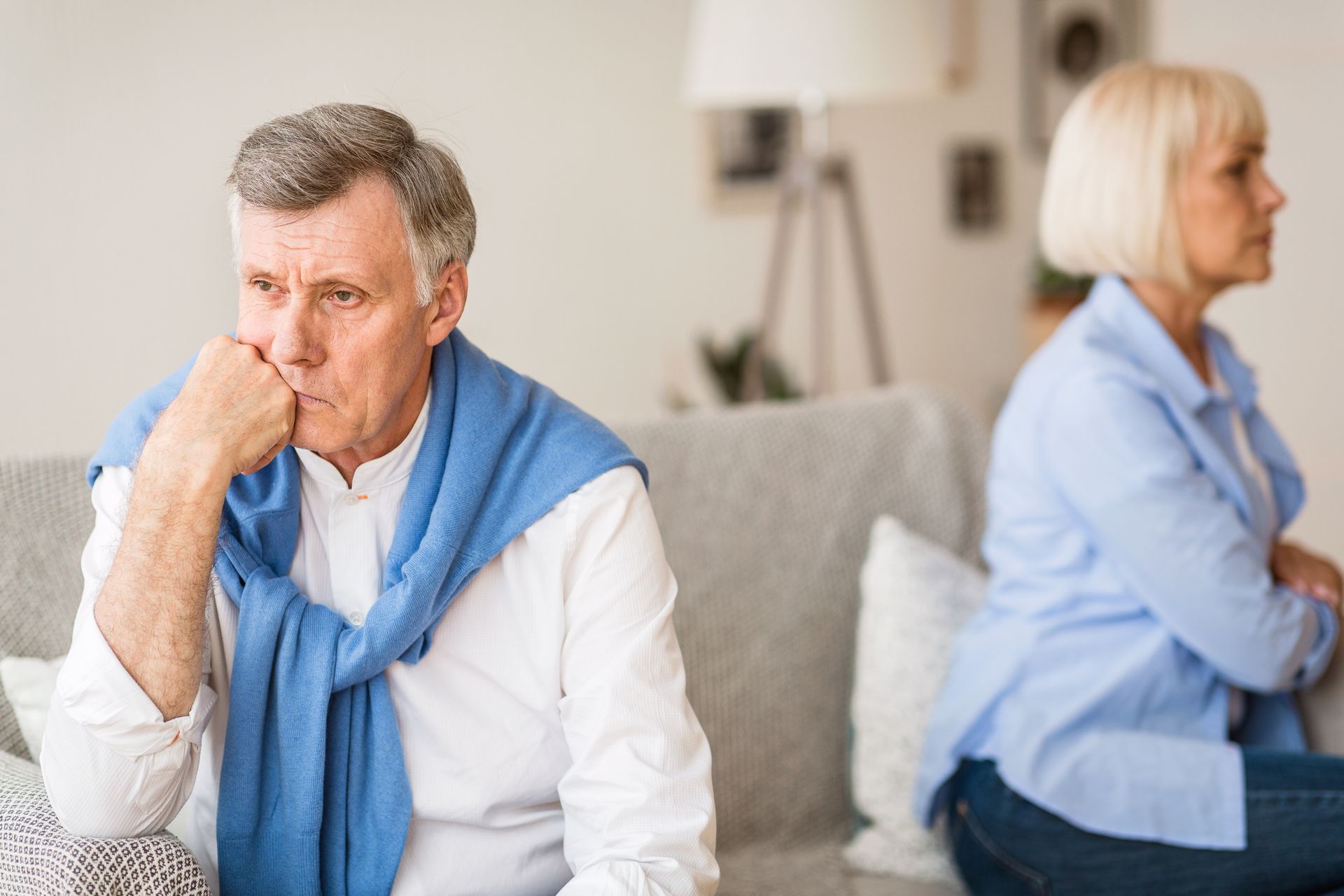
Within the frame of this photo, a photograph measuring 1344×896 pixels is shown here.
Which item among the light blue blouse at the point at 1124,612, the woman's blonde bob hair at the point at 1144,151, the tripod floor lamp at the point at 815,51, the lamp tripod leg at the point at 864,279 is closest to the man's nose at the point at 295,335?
the light blue blouse at the point at 1124,612

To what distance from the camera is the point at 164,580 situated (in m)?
1.05

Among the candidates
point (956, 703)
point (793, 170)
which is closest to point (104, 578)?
point (956, 703)

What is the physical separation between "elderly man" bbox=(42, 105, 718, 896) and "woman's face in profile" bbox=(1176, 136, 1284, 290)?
0.89 meters

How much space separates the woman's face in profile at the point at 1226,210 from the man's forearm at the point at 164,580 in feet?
4.14

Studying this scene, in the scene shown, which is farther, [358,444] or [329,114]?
[358,444]

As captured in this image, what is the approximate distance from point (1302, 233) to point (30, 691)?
2.75 m

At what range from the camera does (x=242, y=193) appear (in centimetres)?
105

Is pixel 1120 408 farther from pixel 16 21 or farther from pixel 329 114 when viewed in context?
pixel 16 21

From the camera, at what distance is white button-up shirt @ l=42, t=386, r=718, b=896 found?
1137 millimetres

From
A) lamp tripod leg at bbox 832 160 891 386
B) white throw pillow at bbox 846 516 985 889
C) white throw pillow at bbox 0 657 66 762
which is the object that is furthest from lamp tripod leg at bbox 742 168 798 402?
white throw pillow at bbox 0 657 66 762

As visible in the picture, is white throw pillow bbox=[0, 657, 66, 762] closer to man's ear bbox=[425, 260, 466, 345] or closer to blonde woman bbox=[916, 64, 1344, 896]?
man's ear bbox=[425, 260, 466, 345]

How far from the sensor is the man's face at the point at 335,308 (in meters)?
1.05

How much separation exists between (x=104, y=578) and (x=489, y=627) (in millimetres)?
347

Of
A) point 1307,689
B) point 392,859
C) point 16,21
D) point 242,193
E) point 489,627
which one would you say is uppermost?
point 16,21
